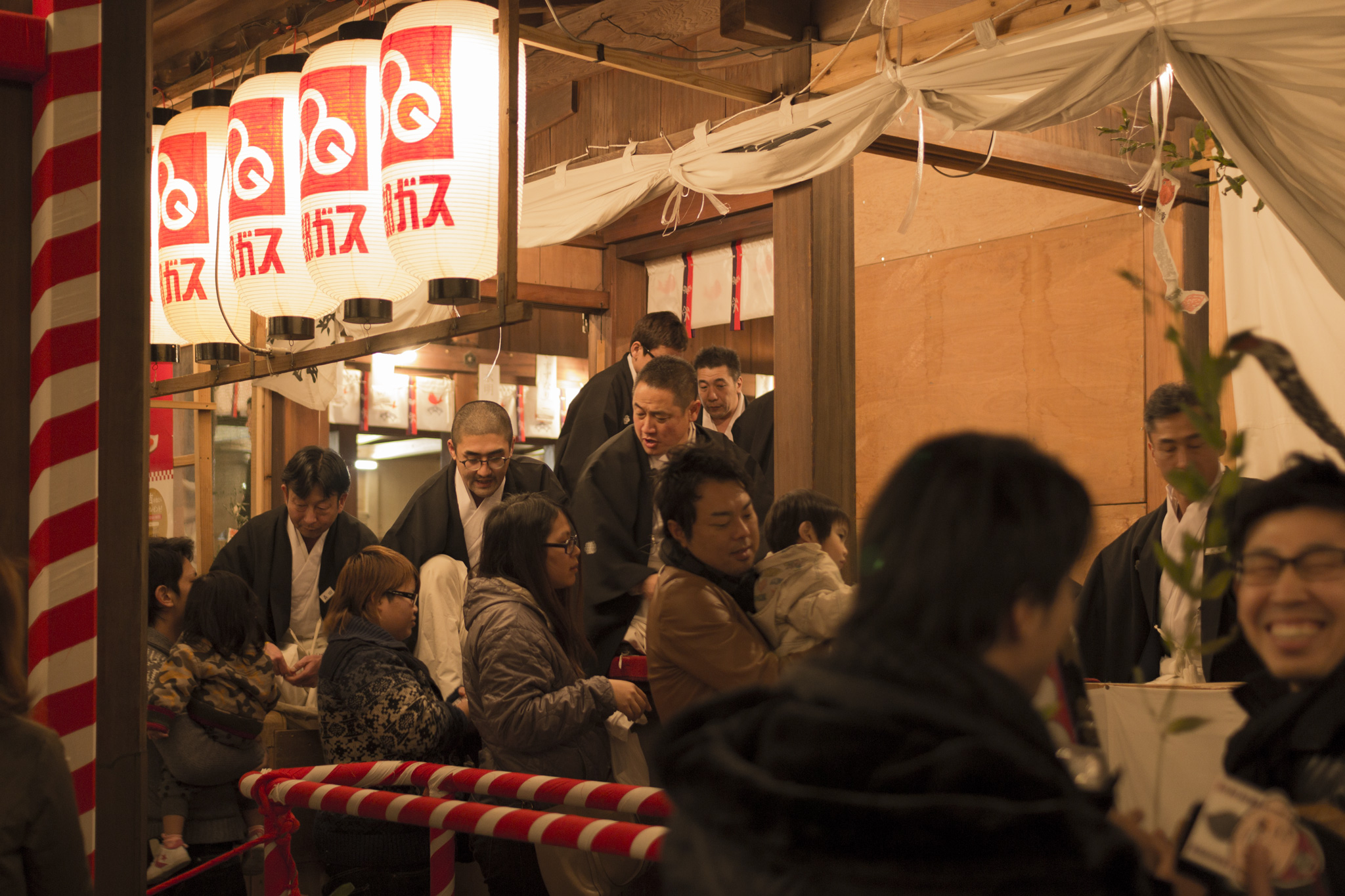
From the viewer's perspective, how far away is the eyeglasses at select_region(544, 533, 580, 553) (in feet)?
14.1

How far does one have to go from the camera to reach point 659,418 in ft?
16.7

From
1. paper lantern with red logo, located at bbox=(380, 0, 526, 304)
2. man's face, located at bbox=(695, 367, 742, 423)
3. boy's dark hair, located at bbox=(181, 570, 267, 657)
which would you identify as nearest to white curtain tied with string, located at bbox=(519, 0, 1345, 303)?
man's face, located at bbox=(695, 367, 742, 423)

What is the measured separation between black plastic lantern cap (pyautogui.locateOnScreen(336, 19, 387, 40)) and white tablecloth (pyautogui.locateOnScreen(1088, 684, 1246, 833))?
390 cm

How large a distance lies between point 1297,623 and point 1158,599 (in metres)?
3.05

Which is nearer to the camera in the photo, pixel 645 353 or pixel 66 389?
pixel 66 389

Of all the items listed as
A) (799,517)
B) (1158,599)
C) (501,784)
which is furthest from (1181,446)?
(501,784)

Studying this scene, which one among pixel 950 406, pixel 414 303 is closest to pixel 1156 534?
pixel 950 406

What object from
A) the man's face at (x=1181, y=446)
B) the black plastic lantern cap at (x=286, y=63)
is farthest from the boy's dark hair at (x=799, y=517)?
the black plastic lantern cap at (x=286, y=63)

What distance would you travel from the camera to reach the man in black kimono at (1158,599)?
418 cm

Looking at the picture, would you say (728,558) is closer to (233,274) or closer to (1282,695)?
(1282,695)

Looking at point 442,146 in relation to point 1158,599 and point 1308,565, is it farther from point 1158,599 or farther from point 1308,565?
point 1308,565

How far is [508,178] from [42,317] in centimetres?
221

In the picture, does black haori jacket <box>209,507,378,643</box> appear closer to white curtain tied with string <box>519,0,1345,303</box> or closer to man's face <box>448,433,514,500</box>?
man's face <box>448,433,514,500</box>

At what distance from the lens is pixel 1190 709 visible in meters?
3.55
